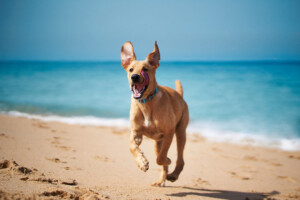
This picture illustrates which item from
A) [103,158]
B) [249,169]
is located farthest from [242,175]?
[103,158]

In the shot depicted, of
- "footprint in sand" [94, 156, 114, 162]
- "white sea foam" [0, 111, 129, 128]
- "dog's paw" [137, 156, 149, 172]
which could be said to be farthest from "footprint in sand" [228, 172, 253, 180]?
"white sea foam" [0, 111, 129, 128]

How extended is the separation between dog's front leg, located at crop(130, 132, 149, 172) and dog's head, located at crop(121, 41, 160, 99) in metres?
0.59

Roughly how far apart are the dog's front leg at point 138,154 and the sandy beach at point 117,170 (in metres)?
0.44

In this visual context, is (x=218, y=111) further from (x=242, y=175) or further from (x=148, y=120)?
(x=148, y=120)

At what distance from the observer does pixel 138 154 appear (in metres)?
3.37

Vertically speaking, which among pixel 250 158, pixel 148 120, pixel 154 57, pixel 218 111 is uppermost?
pixel 218 111

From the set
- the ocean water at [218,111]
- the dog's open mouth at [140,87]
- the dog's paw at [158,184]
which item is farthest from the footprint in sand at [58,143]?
the ocean water at [218,111]

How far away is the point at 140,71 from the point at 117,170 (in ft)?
7.33

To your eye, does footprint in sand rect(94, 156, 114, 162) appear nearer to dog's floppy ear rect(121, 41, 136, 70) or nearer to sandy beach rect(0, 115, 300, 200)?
sandy beach rect(0, 115, 300, 200)

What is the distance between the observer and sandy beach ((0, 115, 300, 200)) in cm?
320

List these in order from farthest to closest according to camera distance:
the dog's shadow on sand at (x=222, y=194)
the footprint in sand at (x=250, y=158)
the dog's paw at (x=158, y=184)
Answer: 1. the footprint in sand at (x=250, y=158)
2. the dog's paw at (x=158, y=184)
3. the dog's shadow on sand at (x=222, y=194)

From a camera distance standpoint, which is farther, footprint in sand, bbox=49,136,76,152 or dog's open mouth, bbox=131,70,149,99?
footprint in sand, bbox=49,136,76,152

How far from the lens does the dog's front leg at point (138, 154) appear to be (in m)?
3.18

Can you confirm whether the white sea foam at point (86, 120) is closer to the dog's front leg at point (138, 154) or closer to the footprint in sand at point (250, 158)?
the footprint in sand at point (250, 158)
